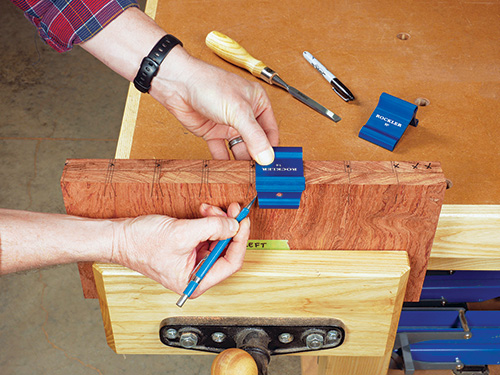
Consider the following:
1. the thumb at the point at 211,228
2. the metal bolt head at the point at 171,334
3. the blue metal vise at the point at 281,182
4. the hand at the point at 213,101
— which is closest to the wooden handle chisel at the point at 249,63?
the hand at the point at 213,101

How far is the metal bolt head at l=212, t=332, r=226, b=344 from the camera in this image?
90 centimetres

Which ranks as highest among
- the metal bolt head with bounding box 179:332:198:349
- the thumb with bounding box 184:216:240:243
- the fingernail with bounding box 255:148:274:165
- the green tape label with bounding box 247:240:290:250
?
the fingernail with bounding box 255:148:274:165

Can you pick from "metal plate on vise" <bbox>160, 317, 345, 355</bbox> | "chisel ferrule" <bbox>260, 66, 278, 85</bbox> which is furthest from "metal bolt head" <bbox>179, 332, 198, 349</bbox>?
"chisel ferrule" <bbox>260, 66, 278, 85</bbox>

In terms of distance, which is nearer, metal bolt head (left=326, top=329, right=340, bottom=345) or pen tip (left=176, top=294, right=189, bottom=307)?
pen tip (left=176, top=294, right=189, bottom=307)

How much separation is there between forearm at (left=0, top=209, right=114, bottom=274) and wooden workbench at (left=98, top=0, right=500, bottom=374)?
0.19 ft

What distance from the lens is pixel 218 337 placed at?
0.91 m

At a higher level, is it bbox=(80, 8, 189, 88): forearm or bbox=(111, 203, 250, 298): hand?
bbox=(80, 8, 189, 88): forearm

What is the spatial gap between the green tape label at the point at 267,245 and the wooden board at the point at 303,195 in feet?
0.06

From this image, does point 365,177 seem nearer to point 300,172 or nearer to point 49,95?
point 300,172

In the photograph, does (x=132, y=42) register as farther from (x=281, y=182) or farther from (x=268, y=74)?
(x=281, y=182)

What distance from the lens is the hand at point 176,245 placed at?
77cm

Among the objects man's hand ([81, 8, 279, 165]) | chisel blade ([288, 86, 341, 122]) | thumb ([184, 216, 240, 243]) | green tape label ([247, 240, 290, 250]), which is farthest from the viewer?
chisel blade ([288, 86, 341, 122])

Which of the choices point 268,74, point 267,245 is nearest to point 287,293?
point 267,245

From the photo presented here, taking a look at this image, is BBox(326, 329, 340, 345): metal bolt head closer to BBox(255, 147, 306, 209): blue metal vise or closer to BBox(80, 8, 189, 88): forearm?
BBox(255, 147, 306, 209): blue metal vise
